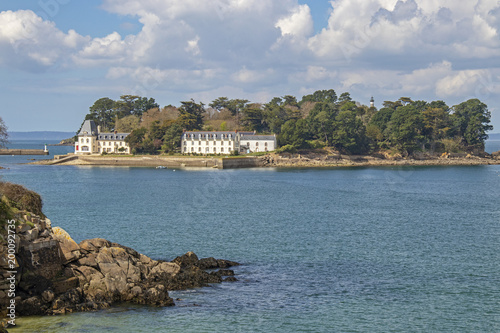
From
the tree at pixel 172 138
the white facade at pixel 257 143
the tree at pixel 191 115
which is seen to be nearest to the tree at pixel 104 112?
the tree at pixel 191 115

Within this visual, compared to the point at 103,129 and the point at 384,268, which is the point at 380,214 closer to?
the point at 384,268

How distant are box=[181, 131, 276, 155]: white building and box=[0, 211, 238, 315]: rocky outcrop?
351ft

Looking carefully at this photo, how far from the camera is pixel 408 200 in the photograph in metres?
63.8

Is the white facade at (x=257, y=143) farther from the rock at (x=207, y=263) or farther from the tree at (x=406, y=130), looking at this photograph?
the rock at (x=207, y=263)

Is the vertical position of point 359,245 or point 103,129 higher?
point 103,129

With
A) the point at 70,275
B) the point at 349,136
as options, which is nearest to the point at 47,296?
the point at 70,275

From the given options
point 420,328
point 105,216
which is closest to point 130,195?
point 105,216

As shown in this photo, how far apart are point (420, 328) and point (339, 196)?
4585 cm

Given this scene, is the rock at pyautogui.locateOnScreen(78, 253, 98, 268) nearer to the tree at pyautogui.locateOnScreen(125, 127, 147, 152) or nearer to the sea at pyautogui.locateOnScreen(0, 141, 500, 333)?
the sea at pyautogui.locateOnScreen(0, 141, 500, 333)

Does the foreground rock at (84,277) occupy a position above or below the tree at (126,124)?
below

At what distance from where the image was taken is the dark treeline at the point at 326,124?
452 feet

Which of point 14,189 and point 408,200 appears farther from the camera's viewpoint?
point 408,200

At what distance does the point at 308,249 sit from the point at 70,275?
1694 cm

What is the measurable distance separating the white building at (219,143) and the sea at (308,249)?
56084 mm
